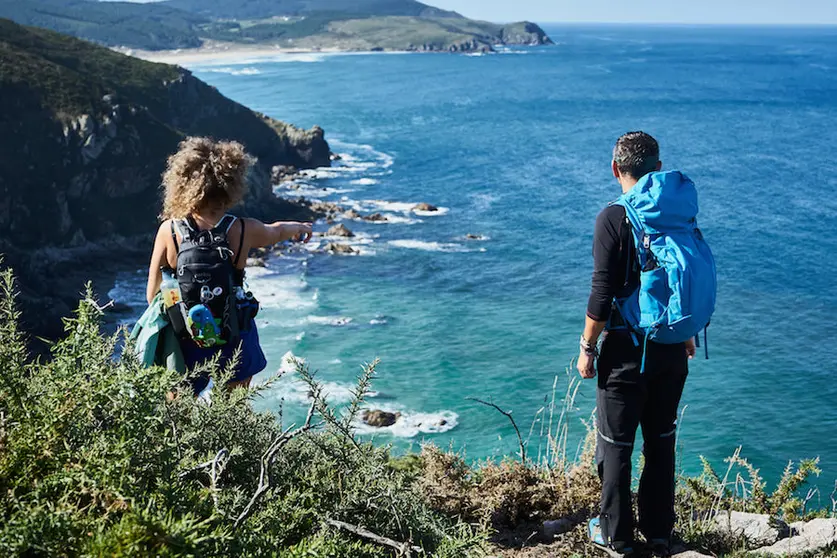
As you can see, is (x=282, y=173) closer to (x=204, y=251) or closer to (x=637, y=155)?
(x=204, y=251)

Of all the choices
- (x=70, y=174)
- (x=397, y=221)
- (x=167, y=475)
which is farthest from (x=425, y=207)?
(x=167, y=475)

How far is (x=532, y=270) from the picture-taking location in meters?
32.6

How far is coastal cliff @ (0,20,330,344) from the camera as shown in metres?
31.9

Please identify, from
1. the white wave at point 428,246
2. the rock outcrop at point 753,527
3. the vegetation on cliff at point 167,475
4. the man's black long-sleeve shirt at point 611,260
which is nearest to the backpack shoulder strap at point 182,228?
the vegetation on cliff at point 167,475

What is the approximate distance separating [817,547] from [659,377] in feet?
3.83

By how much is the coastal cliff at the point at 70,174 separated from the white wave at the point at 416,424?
41.3 ft

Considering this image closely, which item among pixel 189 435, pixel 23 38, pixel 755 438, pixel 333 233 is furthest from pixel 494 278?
pixel 23 38

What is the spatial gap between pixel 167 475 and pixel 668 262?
2601 millimetres

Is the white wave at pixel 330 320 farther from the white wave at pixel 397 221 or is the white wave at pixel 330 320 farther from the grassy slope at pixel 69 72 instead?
the grassy slope at pixel 69 72

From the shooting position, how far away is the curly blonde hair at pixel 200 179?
397 centimetres

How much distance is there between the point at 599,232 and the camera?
12.6 ft

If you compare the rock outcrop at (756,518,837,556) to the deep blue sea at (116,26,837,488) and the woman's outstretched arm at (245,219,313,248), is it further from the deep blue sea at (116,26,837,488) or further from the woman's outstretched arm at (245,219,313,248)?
the woman's outstretched arm at (245,219,313,248)

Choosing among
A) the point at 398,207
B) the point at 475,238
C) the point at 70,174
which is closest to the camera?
the point at 70,174

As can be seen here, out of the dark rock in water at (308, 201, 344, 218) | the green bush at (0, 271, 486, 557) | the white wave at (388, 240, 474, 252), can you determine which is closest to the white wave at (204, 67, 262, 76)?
the dark rock in water at (308, 201, 344, 218)
